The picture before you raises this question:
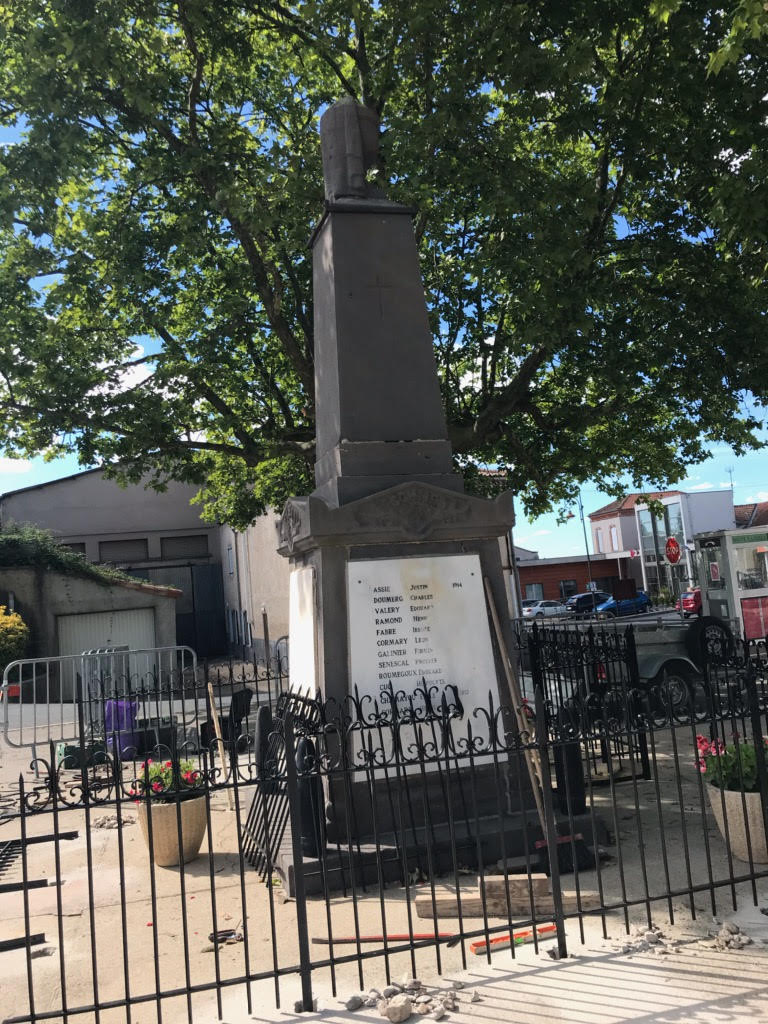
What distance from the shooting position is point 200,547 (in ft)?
122

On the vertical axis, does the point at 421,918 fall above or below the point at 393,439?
below

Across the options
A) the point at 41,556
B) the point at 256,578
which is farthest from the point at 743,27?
the point at 256,578

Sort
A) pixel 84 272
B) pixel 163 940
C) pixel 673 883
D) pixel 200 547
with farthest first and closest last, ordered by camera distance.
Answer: pixel 200 547
pixel 84 272
pixel 673 883
pixel 163 940

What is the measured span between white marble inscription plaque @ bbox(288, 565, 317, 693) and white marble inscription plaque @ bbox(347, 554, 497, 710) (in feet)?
1.50

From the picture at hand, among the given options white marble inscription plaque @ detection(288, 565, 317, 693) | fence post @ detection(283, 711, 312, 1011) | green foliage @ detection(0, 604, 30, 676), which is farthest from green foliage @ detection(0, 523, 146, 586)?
fence post @ detection(283, 711, 312, 1011)

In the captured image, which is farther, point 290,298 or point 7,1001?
Answer: point 290,298

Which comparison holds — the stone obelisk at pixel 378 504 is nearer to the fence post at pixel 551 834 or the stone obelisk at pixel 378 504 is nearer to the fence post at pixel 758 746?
the fence post at pixel 551 834

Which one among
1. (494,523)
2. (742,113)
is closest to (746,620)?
(742,113)

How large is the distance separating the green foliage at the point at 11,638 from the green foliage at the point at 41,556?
3.08m

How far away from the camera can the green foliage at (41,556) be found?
21.4 meters

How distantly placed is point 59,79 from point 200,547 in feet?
95.3

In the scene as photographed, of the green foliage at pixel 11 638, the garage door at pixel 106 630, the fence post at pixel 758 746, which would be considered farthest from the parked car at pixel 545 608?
the fence post at pixel 758 746

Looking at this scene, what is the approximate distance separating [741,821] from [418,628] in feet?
8.56

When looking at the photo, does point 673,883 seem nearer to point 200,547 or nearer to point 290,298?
point 290,298
